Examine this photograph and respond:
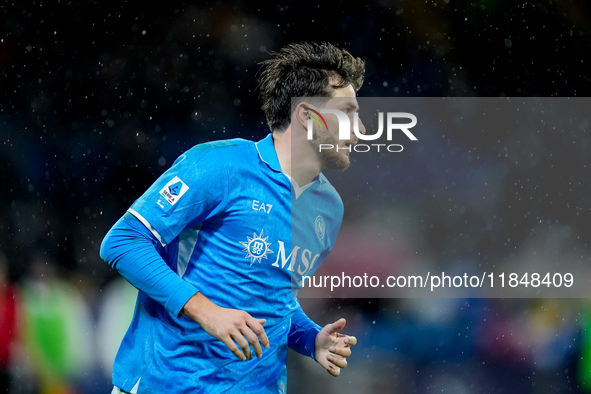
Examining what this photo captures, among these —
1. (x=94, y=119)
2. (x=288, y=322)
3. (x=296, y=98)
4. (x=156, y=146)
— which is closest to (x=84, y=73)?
(x=94, y=119)

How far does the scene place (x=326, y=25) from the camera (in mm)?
2885

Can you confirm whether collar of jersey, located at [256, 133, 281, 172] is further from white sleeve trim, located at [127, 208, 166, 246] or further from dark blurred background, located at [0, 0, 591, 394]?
dark blurred background, located at [0, 0, 591, 394]

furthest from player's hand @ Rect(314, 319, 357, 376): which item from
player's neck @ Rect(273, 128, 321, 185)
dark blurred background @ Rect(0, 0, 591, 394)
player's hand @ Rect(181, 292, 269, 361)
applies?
dark blurred background @ Rect(0, 0, 591, 394)

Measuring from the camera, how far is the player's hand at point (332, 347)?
1610mm

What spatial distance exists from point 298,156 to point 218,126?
1.23m

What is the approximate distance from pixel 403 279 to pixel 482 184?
0.63 meters

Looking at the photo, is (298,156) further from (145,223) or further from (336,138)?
(145,223)

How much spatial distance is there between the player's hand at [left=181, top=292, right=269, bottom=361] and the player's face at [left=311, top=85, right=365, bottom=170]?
63 cm

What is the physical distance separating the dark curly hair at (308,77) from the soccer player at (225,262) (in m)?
0.06

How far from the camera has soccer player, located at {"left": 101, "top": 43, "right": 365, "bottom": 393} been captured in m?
1.44

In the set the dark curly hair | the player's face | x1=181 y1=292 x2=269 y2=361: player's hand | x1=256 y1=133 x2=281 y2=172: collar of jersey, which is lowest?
x1=181 y1=292 x2=269 y2=361: player's hand

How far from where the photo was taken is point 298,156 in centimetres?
182

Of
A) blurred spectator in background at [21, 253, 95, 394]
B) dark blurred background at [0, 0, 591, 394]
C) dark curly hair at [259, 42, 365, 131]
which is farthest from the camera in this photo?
blurred spectator in background at [21, 253, 95, 394]

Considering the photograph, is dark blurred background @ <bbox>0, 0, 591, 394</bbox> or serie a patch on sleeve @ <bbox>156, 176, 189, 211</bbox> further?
dark blurred background @ <bbox>0, 0, 591, 394</bbox>
